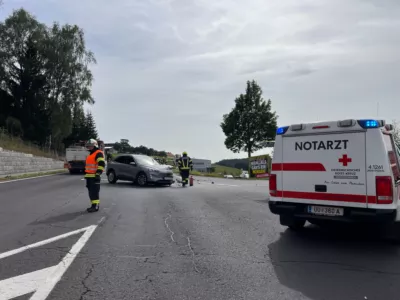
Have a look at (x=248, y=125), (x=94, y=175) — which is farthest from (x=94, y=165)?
(x=248, y=125)

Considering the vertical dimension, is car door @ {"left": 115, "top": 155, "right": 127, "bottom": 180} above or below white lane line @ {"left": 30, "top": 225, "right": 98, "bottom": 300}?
above

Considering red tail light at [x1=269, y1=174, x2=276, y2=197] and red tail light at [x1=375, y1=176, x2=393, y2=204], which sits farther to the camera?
red tail light at [x1=269, y1=174, x2=276, y2=197]

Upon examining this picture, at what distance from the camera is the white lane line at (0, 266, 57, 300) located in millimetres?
4188

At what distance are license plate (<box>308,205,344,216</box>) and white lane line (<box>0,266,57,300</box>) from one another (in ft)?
14.8

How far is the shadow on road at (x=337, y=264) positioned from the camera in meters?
4.45

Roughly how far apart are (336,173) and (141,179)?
1386 cm

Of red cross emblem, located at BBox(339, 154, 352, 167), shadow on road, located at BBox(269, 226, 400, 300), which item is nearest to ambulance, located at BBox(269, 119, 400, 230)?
red cross emblem, located at BBox(339, 154, 352, 167)

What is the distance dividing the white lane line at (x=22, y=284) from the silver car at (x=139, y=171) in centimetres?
1440

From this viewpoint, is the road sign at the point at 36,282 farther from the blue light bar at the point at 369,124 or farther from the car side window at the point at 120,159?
the car side window at the point at 120,159

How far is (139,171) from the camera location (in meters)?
19.6

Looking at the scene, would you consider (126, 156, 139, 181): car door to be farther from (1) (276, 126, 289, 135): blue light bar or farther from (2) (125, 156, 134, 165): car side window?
(1) (276, 126, 289, 135): blue light bar

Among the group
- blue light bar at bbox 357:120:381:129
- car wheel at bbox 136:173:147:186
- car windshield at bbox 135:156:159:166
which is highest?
blue light bar at bbox 357:120:381:129

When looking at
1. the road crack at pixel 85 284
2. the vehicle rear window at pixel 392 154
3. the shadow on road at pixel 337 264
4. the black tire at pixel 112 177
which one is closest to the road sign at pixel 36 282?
the road crack at pixel 85 284

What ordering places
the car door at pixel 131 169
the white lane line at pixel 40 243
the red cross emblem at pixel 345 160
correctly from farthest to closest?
the car door at pixel 131 169
the red cross emblem at pixel 345 160
the white lane line at pixel 40 243
